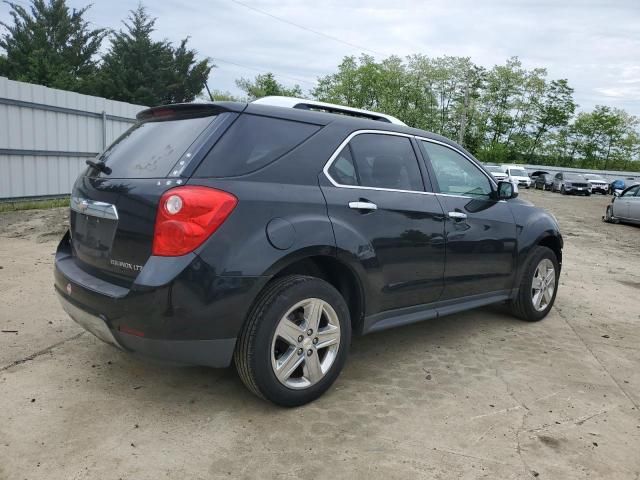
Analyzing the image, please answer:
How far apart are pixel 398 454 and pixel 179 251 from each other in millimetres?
1489

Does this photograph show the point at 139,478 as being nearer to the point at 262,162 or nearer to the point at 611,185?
the point at 262,162

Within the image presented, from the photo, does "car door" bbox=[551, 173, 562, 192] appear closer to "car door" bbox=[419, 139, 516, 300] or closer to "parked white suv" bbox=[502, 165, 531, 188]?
"parked white suv" bbox=[502, 165, 531, 188]

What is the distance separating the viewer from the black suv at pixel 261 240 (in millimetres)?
2629

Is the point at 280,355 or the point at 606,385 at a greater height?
the point at 280,355

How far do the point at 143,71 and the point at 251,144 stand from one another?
3945 centimetres

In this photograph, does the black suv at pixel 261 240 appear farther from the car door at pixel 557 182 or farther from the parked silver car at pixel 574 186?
the car door at pixel 557 182

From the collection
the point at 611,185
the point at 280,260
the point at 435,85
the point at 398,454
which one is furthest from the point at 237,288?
the point at 435,85

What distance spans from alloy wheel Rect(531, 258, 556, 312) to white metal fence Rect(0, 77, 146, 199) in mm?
9417

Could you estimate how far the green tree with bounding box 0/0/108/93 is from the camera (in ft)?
118

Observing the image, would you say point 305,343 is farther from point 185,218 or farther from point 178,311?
point 185,218

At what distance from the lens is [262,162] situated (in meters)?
2.94

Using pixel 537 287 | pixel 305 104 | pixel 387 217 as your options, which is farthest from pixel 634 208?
pixel 305 104

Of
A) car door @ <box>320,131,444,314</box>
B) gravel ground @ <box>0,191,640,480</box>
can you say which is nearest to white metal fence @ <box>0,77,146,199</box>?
gravel ground @ <box>0,191,640,480</box>

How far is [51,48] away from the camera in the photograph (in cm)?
3841
